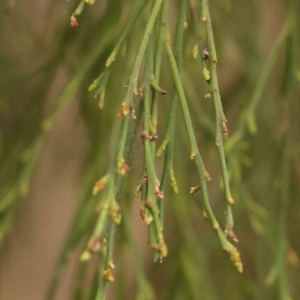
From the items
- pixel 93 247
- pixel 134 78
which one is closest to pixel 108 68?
pixel 134 78

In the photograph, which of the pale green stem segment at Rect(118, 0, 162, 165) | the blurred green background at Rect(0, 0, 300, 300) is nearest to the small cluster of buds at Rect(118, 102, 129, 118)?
the pale green stem segment at Rect(118, 0, 162, 165)

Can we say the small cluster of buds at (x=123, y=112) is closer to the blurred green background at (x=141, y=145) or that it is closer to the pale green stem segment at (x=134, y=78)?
the pale green stem segment at (x=134, y=78)

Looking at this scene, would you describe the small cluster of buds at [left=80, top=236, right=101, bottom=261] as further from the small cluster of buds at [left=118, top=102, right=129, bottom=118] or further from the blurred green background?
the blurred green background

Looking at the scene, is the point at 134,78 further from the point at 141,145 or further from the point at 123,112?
the point at 141,145

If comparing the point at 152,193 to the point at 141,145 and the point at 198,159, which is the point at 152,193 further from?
the point at 141,145

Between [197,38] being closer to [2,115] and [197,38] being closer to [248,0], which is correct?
[248,0]

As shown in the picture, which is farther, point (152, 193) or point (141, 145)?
point (141, 145)

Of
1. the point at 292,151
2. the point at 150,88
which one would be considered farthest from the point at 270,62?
the point at 150,88

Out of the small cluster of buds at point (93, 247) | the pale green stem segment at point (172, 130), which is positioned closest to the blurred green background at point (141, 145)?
the pale green stem segment at point (172, 130)
